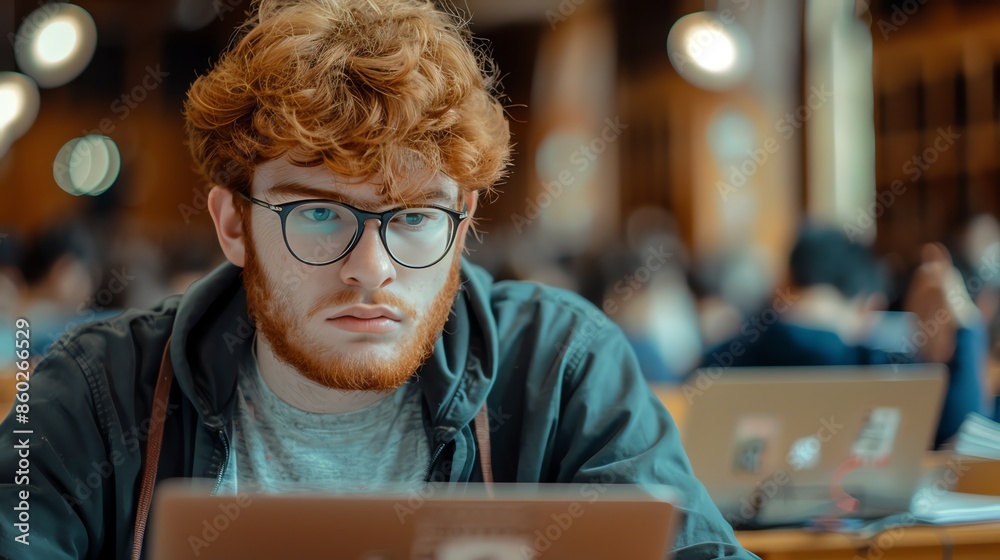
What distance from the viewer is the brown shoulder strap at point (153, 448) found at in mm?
1404

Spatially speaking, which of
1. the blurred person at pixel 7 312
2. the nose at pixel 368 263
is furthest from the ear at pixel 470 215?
the blurred person at pixel 7 312

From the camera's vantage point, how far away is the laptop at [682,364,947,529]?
67.0 inches

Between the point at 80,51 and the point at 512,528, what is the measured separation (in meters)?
3.24

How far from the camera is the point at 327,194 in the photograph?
1337 mm

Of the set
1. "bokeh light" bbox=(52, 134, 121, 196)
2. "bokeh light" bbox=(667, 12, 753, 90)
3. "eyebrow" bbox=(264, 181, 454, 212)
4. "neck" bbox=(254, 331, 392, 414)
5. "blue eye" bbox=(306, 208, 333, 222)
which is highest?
"bokeh light" bbox=(52, 134, 121, 196)

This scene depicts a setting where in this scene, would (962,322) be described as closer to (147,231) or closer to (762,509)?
(762,509)

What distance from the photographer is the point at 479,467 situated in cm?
149

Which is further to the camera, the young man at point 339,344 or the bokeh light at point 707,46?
the bokeh light at point 707,46

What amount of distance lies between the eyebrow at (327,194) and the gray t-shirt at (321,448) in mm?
319

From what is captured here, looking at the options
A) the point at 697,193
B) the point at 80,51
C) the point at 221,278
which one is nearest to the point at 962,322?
the point at 221,278

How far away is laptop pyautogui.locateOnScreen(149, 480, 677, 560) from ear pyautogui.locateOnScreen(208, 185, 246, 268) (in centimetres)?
76

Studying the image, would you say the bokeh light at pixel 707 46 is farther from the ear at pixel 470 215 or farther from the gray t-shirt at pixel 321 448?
the gray t-shirt at pixel 321 448

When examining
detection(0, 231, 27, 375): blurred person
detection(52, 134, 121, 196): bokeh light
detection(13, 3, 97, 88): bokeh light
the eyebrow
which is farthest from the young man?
detection(52, 134, 121, 196): bokeh light

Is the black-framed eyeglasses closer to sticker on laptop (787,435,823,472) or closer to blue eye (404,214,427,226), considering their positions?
blue eye (404,214,427,226)
